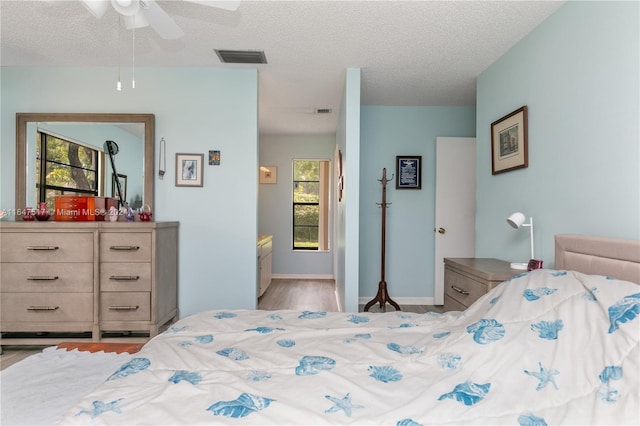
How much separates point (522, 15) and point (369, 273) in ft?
9.92

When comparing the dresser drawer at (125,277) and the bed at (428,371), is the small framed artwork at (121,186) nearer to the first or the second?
the dresser drawer at (125,277)

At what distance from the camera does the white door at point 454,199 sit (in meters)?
4.34

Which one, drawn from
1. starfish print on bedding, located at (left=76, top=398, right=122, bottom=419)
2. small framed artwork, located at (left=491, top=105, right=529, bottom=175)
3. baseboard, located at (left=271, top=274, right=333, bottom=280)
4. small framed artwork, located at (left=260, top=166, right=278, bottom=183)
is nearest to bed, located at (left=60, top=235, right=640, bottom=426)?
starfish print on bedding, located at (left=76, top=398, right=122, bottom=419)

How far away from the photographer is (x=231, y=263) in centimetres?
344

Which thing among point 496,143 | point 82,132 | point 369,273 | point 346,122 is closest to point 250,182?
point 346,122

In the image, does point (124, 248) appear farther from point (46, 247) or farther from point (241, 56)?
point (241, 56)

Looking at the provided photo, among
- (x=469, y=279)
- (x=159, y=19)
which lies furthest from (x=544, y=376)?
(x=159, y=19)

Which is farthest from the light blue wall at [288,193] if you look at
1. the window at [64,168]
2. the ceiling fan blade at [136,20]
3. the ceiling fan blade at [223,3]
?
the ceiling fan blade at [223,3]

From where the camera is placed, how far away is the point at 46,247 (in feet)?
9.31

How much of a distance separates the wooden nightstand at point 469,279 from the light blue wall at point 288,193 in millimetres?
3711

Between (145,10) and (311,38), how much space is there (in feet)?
3.99

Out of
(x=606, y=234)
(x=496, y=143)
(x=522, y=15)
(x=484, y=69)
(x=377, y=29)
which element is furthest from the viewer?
(x=484, y=69)

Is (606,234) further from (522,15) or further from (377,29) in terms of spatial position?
(377,29)

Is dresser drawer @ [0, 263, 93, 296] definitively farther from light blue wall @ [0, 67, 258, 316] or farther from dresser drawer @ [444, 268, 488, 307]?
dresser drawer @ [444, 268, 488, 307]
